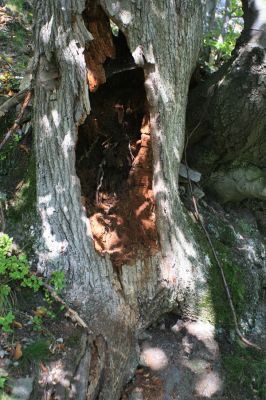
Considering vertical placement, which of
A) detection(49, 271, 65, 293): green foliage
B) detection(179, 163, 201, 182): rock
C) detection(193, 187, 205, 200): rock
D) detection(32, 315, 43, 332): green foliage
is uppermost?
detection(179, 163, 201, 182): rock

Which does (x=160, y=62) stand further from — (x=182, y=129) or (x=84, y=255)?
(x=84, y=255)

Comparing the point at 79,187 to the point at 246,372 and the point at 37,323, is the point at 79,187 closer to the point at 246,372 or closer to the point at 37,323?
the point at 37,323

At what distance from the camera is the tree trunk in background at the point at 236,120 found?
11.1 feet

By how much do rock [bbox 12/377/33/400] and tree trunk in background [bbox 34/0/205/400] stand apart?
0.39m

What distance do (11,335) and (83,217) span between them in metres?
1.02

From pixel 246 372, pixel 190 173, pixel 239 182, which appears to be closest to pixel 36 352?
pixel 246 372

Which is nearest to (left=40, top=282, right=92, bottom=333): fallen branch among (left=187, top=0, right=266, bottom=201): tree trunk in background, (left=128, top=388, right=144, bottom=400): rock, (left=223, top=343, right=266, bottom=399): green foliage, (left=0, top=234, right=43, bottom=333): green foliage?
(left=0, top=234, right=43, bottom=333): green foliage

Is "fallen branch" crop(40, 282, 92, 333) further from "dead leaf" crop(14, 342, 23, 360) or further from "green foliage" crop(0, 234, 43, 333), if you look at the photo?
"dead leaf" crop(14, 342, 23, 360)

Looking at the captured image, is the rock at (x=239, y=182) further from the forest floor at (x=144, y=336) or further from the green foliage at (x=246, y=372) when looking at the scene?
the green foliage at (x=246, y=372)

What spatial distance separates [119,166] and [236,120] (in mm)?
1256

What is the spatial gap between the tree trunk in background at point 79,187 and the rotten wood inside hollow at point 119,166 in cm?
17

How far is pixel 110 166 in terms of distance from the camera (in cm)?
373

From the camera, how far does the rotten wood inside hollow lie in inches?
128

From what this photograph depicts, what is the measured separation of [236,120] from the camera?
3.64m
